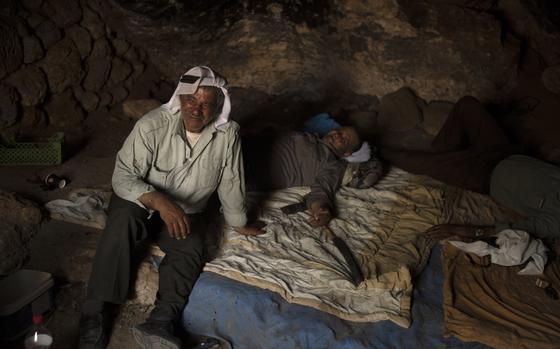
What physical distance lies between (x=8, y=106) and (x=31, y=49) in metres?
0.63

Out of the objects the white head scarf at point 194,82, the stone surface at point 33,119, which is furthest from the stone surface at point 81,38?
the white head scarf at point 194,82

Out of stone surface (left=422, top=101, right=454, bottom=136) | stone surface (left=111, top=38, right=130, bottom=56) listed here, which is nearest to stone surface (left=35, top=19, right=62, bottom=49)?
stone surface (left=111, top=38, right=130, bottom=56)

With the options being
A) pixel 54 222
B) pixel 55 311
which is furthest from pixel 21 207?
pixel 55 311

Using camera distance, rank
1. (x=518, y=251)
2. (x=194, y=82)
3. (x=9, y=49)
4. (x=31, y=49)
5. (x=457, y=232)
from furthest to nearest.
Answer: (x=31, y=49) < (x=9, y=49) < (x=457, y=232) < (x=518, y=251) < (x=194, y=82)

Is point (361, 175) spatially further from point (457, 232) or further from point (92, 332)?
point (92, 332)

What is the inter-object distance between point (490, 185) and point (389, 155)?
0.98m

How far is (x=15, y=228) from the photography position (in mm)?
3572

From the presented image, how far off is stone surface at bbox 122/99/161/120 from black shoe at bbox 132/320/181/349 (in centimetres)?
324

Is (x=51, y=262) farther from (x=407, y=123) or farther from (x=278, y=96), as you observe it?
(x=407, y=123)

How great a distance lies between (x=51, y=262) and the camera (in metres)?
3.43

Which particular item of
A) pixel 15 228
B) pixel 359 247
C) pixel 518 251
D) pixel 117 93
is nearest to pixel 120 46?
pixel 117 93

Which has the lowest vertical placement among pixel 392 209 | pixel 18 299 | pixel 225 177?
pixel 392 209

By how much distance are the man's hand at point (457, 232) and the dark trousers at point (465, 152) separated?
0.78 meters

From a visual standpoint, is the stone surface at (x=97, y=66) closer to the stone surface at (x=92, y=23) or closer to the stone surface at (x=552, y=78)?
the stone surface at (x=92, y=23)
